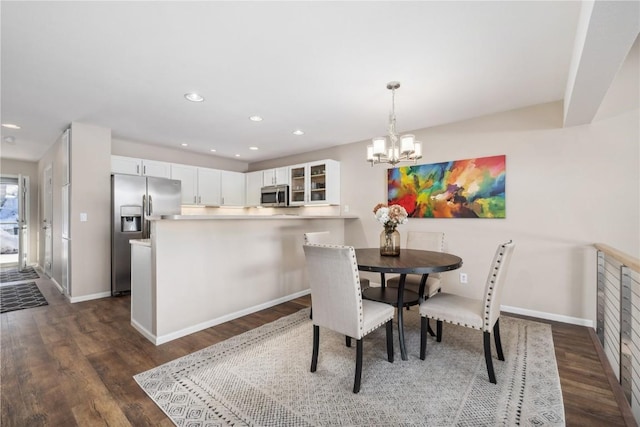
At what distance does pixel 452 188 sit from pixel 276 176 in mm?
3252

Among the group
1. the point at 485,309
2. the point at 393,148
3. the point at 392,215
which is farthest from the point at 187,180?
the point at 485,309

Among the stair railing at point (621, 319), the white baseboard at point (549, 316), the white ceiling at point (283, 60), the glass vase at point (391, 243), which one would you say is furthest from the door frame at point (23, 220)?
the stair railing at point (621, 319)

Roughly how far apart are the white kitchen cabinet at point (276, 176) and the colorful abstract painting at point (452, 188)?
2072 millimetres

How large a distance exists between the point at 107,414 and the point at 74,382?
0.55m

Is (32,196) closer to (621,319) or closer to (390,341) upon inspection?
(390,341)

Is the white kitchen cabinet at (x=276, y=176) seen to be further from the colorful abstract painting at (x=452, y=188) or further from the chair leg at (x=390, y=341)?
the chair leg at (x=390, y=341)

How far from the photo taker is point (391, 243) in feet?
8.81

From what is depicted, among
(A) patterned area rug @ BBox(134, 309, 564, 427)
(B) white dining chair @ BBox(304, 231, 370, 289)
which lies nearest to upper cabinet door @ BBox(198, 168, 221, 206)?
(B) white dining chair @ BBox(304, 231, 370, 289)

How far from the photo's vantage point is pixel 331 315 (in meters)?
2.00

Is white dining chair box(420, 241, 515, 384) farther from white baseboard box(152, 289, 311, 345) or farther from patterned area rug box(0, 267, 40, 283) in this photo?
patterned area rug box(0, 267, 40, 283)

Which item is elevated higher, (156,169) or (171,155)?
(171,155)

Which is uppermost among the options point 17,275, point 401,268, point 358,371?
point 401,268

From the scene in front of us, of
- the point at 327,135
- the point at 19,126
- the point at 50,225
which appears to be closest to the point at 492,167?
the point at 327,135

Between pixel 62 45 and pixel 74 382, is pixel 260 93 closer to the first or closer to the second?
pixel 62 45
